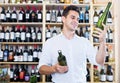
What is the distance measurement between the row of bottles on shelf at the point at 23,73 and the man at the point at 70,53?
146 centimetres

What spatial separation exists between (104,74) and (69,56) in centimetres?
156

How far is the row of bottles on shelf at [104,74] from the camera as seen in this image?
9.92ft

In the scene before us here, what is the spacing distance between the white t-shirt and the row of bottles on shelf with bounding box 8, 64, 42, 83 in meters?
1.46

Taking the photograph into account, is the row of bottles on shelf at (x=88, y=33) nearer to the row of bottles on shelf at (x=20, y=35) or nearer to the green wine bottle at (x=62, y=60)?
the row of bottles on shelf at (x=20, y=35)

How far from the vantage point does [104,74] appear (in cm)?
306

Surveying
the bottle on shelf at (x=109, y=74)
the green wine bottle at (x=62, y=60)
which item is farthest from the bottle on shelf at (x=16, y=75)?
the green wine bottle at (x=62, y=60)

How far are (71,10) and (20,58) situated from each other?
5.00 feet

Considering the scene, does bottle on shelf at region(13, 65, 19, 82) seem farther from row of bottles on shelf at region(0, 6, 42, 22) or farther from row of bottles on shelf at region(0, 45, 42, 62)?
row of bottles on shelf at region(0, 6, 42, 22)

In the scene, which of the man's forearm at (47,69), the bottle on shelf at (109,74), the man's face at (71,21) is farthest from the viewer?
the bottle on shelf at (109,74)

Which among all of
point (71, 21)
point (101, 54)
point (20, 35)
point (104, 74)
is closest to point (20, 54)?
point (20, 35)

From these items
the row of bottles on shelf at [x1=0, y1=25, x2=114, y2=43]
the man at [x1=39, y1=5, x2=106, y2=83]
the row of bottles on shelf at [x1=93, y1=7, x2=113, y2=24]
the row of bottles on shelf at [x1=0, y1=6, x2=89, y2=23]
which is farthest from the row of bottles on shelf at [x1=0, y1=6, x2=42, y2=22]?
the man at [x1=39, y1=5, x2=106, y2=83]

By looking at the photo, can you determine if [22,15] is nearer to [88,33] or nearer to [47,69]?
[88,33]

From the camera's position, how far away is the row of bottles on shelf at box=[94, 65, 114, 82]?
9.92 feet

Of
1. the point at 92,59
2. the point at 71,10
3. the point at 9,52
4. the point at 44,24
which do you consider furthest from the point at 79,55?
the point at 9,52
